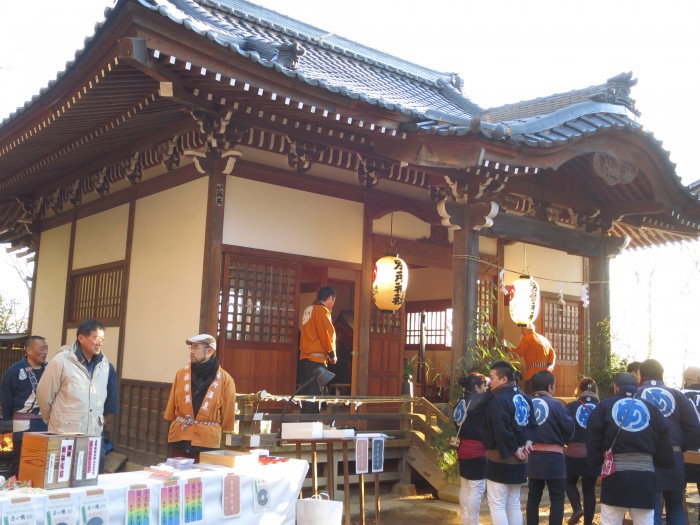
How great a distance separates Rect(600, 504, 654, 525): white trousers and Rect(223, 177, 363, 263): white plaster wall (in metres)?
4.93

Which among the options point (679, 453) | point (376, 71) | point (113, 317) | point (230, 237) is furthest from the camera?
point (376, 71)

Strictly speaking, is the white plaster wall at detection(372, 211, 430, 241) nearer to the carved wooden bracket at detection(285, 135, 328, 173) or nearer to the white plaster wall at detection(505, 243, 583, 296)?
the carved wooden bracket at detection(285, 135, 328, 173)

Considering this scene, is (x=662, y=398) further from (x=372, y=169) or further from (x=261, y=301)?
(x=261, y=301)

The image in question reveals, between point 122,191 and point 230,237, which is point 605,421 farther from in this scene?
point 122,191

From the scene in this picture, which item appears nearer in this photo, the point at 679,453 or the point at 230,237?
the point at 679,453

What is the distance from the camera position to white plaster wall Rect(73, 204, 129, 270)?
10523mm

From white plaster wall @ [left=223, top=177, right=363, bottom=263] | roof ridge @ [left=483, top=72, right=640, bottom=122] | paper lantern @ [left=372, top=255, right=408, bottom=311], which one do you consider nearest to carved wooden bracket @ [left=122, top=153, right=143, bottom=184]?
white plaster wall @ [left=223, top=177, right=363, bottom=263]

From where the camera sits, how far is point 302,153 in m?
8.78

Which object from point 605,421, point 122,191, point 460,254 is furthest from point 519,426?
point 122,191

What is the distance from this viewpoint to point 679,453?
20.9 feet

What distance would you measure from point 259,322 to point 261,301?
27 cm

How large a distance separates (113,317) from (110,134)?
2800 millimetres

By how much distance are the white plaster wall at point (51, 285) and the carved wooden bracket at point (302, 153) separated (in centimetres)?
542

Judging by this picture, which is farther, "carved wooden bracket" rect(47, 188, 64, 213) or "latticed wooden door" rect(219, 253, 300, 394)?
"carved wooden bracket" rect(47, 188, 64, 213)
